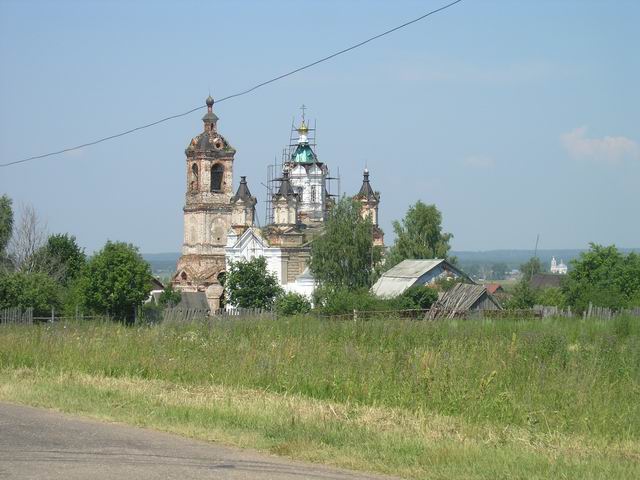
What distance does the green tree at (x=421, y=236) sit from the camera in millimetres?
71625

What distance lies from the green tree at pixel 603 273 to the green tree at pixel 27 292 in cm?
2363

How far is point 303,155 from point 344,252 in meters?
20.9

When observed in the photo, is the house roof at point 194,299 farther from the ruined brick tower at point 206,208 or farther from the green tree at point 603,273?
the green tree at point 603,273

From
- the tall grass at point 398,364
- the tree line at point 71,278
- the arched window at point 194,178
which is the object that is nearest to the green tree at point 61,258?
the tree line at point 71,278

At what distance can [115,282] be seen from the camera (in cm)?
5500

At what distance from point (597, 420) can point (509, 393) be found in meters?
1.45

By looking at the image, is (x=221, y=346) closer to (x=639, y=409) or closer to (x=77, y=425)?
(x=77, y=425)

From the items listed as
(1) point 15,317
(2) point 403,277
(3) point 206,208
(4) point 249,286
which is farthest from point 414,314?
(3) point 206,208

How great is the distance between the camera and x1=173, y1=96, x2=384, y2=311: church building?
76.2m

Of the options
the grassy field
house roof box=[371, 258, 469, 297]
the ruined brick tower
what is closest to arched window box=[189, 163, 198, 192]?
the ruined brick tower

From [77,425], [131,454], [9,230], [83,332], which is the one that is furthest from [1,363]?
[9,230]

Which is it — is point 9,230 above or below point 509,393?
above

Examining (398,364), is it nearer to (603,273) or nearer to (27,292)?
(27,292)

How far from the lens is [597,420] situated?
1259 cm
